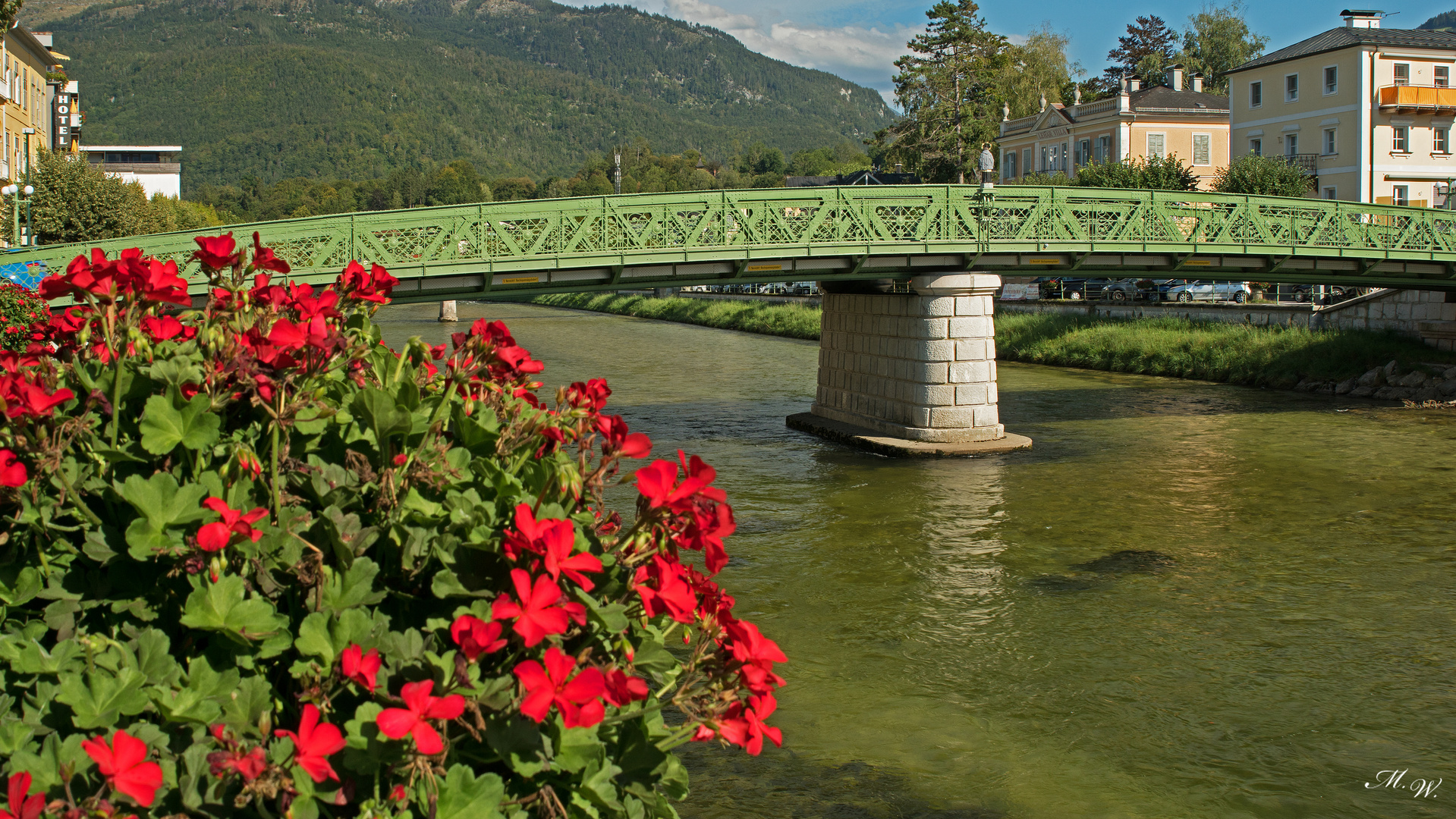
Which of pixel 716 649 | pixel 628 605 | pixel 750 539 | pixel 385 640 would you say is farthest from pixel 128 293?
pixel 750 539

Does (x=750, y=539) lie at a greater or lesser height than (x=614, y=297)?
lesser

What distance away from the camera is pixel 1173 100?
208ft

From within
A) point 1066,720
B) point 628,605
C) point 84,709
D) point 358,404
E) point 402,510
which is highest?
point 358,404

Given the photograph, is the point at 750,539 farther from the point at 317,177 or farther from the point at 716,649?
the point at 317,177

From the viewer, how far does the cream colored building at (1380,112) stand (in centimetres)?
4756

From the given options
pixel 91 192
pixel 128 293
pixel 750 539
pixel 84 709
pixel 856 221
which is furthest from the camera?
pixel 91 192

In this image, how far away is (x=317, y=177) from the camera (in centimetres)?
19562

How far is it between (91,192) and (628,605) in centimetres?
4468

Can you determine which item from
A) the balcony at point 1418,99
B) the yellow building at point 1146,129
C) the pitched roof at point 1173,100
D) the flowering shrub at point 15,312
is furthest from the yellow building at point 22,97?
the pitched roof at point 1173,100

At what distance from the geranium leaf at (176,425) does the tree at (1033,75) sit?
7988cm

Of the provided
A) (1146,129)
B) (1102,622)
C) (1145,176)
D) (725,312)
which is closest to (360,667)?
(1102,622)

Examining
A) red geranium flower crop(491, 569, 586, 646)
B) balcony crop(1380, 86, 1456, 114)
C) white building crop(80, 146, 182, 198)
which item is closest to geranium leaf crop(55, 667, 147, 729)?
red geranium flower crop(491, 569, 586, 646)

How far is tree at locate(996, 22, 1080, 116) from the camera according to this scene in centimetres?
8072

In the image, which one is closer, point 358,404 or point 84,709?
point 84,709
